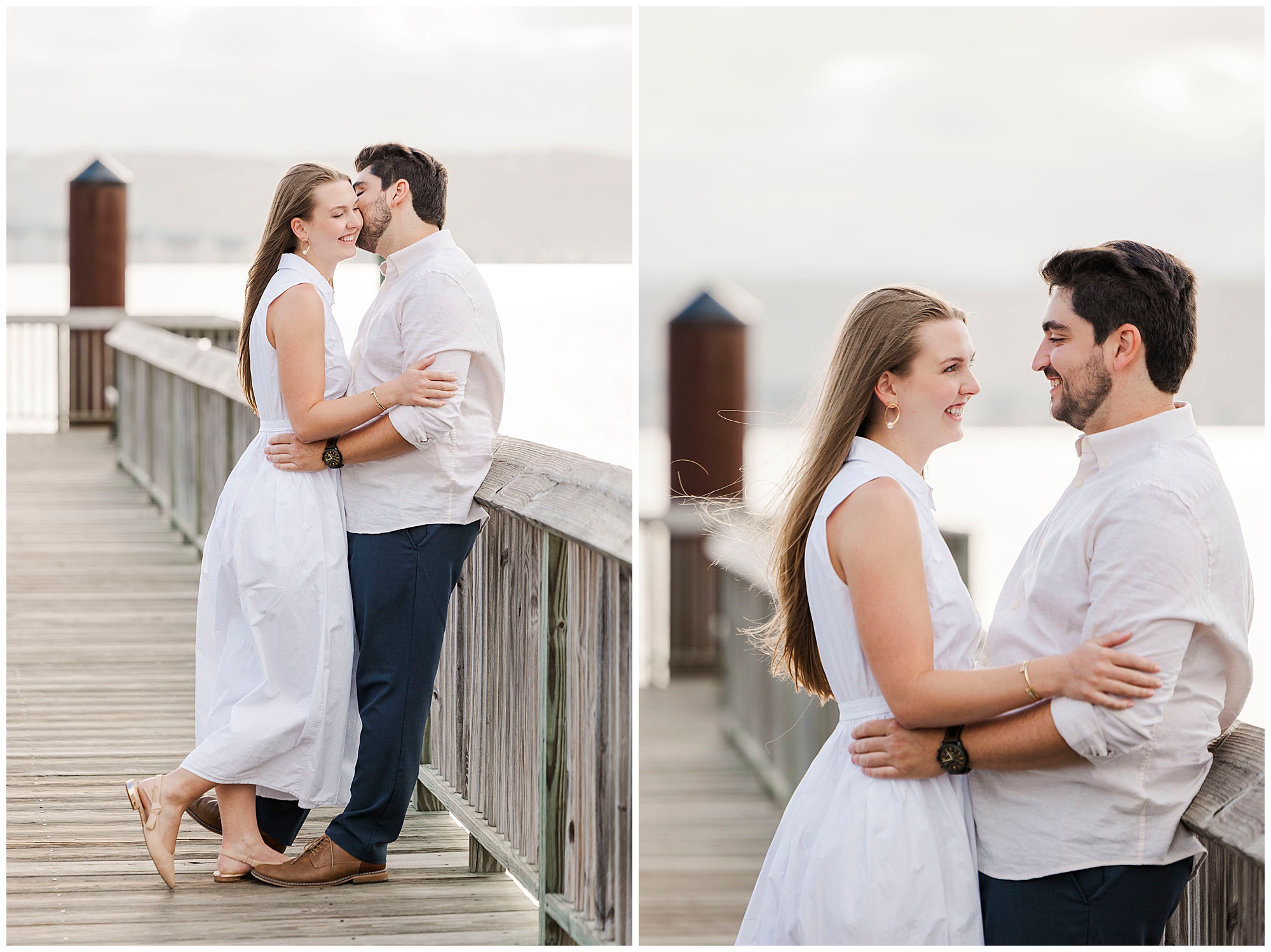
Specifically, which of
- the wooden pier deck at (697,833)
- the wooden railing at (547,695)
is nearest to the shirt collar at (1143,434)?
the wooden railing at (547,695)

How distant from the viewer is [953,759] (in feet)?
7.31

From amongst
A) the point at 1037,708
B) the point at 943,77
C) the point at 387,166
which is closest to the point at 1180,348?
the point at 1037,708

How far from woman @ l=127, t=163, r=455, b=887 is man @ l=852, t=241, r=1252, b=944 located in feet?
5.03

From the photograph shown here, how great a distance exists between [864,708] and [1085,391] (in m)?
0.65

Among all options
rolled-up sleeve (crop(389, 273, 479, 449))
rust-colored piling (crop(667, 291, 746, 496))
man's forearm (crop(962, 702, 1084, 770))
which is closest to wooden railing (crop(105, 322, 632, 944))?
rolled-up sleeve (crop(389, 273, 479, 449))

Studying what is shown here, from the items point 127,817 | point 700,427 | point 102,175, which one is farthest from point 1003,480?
point 127,817

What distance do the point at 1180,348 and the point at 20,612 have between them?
6.31 m

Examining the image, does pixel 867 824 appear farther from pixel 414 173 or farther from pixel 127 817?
pixel 127 817

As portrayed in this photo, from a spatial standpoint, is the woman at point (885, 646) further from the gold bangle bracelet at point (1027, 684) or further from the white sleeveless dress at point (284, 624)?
the white sleeveless dress at point (284, 624)

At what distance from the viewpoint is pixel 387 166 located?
11.2ft

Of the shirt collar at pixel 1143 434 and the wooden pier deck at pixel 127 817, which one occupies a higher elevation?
the shirt collar at pixel 1143 434

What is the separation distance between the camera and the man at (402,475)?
327 centimetres

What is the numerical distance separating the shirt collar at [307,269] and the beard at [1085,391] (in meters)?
1.89

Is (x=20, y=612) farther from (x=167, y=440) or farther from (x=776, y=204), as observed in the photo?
(x=776, y=204)
